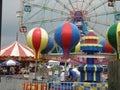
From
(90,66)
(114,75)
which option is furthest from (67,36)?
(114,75)

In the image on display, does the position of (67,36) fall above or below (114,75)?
above

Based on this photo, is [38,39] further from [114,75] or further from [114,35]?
[114,75]

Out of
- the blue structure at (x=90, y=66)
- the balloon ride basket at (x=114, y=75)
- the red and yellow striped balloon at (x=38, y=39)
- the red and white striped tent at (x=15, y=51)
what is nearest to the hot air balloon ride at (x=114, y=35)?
the blue structure at (x=90, y=66)

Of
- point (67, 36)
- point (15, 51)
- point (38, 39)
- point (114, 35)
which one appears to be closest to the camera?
point (114, 35)

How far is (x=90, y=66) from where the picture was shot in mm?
13953

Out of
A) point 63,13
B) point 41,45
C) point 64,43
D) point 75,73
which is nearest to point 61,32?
point 64,43

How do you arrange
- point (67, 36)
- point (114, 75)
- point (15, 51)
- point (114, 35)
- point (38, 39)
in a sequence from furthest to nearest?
point (15, 51) < point (38, 39) < point (67, 36) < point (114, 35) < point (114, 75)

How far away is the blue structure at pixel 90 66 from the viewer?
14.0 metres

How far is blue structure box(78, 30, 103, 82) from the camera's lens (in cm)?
1396

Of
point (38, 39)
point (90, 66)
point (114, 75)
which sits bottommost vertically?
point (90, 66)

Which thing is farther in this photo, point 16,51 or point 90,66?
point 16,51

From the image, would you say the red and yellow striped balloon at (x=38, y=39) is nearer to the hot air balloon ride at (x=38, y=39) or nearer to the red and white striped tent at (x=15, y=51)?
the hot air balloon ride at (x=38, y=39)

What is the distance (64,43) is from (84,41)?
89 centimetres

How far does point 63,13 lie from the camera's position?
37.2 m
